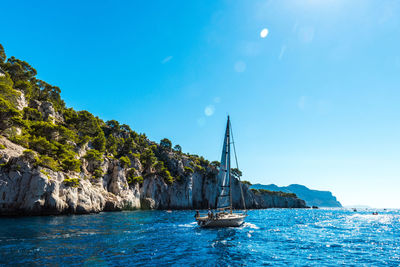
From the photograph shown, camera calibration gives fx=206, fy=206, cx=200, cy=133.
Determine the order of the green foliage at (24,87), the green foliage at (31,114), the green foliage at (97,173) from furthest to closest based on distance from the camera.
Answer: the green foliage at (24,87), the green foliage at (97,173), the green foliage at (31,114)

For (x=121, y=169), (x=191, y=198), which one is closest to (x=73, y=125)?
(x=121, y=169)

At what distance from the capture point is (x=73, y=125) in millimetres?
70625

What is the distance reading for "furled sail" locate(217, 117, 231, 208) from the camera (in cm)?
3322

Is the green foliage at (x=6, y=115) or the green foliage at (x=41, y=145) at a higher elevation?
the green foliage at (x=6, y=115)

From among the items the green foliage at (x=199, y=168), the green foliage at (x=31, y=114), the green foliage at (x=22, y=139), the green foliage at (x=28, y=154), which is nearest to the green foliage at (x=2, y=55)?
the green foliage at (x=31, y=114)

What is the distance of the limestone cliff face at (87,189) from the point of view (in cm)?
3512

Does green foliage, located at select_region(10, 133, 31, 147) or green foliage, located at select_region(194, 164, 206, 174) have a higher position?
green foliage, located at select_region(194, 164, 206, 174)

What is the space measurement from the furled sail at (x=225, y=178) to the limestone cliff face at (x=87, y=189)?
3075cm

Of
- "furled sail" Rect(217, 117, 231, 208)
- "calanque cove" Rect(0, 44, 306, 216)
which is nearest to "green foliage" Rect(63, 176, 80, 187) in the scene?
"calanque cove" Rect(0, 44, 306, 216)

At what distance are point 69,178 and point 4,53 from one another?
176ft

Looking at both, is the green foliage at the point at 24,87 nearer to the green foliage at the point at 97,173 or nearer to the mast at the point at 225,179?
the green foliage at the point at 97,173

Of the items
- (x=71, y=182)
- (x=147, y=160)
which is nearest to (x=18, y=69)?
(x=71, y=182)

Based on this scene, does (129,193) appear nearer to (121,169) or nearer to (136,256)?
(121,169)

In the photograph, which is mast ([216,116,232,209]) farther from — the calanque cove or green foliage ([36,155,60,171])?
green foliage ([36,155,60,171])
